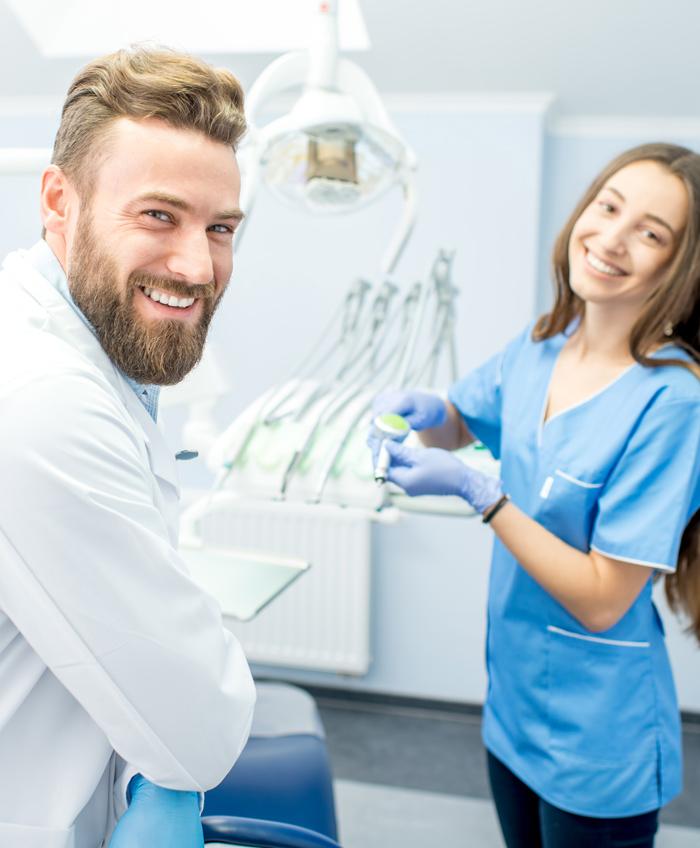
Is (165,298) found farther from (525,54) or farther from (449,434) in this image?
(525,54)

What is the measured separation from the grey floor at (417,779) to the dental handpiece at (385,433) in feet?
4.20

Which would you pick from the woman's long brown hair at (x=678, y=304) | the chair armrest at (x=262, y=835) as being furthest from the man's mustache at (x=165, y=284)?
the woman's long brown hair at (x=678, y=304)

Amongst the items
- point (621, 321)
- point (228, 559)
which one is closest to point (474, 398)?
point (621, 321)

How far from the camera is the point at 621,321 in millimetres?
1272

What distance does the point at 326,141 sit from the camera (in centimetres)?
125

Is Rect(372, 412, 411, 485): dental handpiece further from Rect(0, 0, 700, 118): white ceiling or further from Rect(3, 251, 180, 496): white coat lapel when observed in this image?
Rect(0, 0, 700, 118): white ceiling

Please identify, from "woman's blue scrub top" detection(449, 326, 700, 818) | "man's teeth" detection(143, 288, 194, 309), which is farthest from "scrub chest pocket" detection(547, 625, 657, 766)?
"man's teeth" detection(143, 288, 194, 309)

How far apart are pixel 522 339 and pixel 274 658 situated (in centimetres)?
162

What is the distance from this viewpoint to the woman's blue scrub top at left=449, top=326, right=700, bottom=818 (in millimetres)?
1156

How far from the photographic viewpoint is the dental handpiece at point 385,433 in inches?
45.3

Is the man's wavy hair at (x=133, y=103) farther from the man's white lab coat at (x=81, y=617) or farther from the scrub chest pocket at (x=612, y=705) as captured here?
the scrub chest pocket at (x=612, y=705)

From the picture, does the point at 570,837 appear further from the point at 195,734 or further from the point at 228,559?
the point at 195,734

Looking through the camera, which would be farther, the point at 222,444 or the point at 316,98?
the point at 222,444

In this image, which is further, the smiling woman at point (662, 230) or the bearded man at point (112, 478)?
the smiling woman at point (662, 230)
